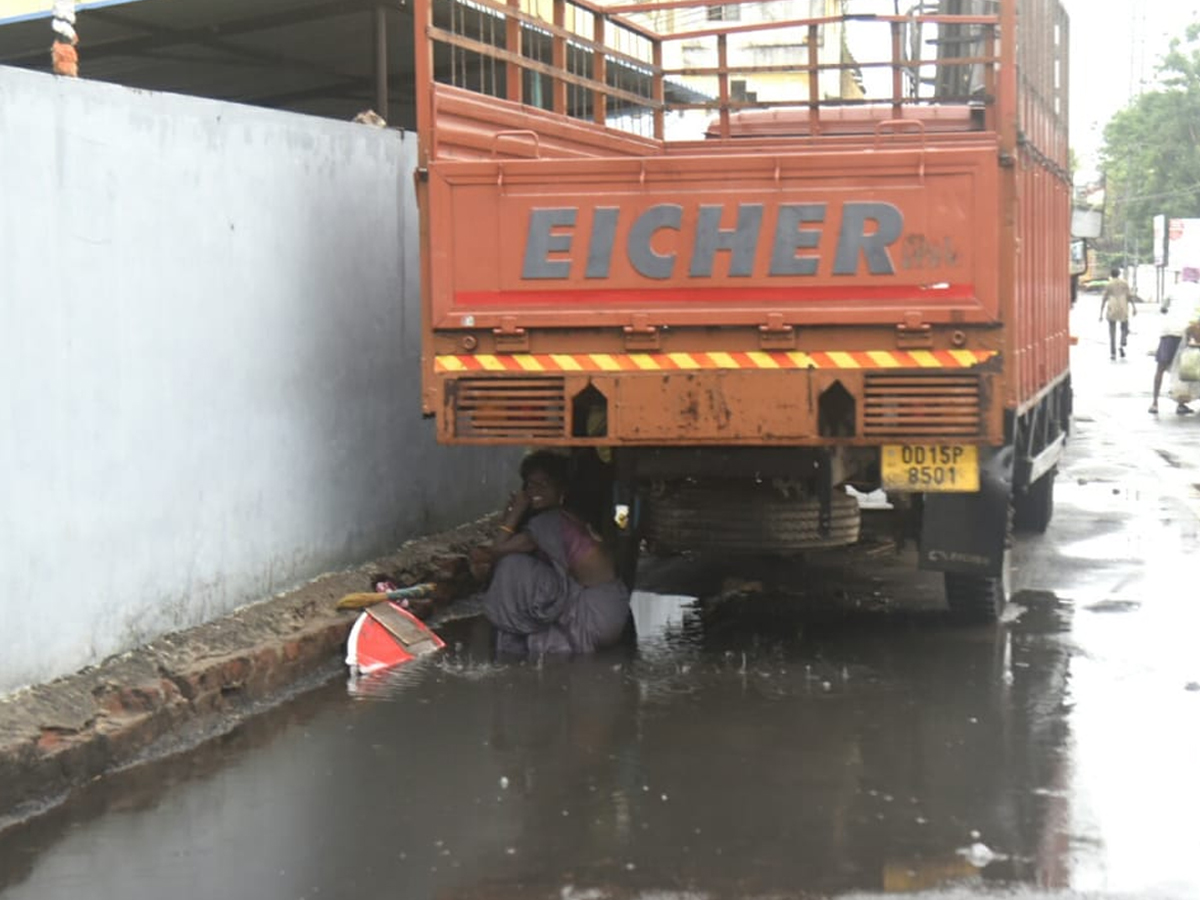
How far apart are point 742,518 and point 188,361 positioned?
279cm

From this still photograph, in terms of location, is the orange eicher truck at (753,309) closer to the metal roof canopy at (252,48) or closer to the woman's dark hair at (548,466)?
the woman's dark hair at (548,466)

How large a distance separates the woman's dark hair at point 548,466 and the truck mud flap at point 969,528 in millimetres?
1737

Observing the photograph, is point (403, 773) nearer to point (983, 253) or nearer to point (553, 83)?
point (983, 253)

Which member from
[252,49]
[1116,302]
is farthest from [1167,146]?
[252,49]

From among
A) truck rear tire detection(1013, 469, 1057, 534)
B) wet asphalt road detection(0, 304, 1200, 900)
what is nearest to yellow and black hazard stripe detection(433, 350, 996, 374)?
wet asphalt road detection(0, 304, 1200, 900)

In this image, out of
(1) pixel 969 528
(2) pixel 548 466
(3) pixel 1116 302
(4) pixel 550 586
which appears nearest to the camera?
(1) pixel 969 528

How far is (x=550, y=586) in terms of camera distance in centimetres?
761

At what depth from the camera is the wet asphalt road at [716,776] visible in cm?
459

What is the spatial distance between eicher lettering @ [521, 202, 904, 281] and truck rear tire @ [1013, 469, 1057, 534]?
179 inches

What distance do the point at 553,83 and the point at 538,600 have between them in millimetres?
3162

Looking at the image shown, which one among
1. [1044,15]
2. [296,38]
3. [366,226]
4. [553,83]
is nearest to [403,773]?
[366,226]

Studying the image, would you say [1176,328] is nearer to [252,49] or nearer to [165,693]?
[252,49]

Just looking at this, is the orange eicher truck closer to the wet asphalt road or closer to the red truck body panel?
the red truck body panel

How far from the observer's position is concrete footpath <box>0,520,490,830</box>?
5340mm
